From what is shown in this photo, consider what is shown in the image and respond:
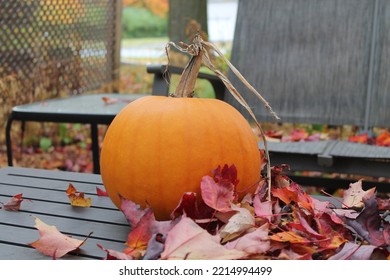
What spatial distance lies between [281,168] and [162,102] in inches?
11.2

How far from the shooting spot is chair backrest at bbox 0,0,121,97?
11.7 ft

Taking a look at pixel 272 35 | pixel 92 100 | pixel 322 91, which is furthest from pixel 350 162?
pixel 92 100

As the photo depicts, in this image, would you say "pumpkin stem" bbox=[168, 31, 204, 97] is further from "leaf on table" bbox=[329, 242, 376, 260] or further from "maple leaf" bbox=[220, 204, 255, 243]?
"leaf on table" bbox=[329, 242, 376, 260]

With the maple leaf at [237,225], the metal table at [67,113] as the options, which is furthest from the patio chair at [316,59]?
the maple leaf at [237,225]

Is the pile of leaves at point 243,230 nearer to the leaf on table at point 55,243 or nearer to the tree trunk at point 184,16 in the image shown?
the leaf on table at point 55,243


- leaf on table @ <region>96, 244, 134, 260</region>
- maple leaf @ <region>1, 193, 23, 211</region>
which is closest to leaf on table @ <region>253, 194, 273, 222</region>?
leaf on table @ <region>96, 244, 134, 260</region>

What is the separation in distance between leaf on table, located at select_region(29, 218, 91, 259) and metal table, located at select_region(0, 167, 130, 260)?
0.01m

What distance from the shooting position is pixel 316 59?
2.53 meters

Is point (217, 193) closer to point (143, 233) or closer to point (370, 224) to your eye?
point (143, 233)

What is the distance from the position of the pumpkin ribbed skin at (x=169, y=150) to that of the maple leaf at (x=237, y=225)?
0.47 feet

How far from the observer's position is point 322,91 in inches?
98.5

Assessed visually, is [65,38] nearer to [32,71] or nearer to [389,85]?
[32,71]

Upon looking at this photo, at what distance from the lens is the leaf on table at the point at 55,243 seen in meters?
0.89

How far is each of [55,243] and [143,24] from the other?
16.2 metres
